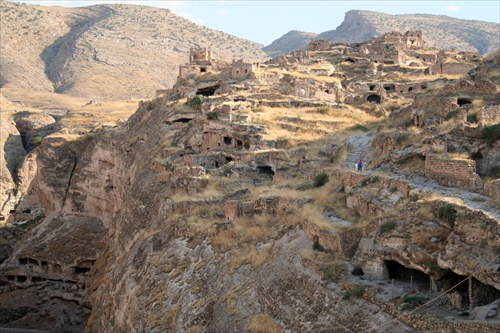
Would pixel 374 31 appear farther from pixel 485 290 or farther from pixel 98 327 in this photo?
pixel 485 290

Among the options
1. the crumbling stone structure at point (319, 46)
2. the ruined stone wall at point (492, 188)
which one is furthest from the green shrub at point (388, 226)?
the crumbling stone structure at point (319, 46)

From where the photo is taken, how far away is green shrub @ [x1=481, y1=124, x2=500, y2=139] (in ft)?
61.6

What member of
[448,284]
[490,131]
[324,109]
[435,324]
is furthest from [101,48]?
[435,324]

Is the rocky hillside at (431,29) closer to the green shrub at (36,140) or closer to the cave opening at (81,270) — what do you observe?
the green shrub at (36,140)

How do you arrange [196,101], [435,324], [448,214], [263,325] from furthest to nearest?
[196,101]
[263,325]
[448,214]
[435,324]

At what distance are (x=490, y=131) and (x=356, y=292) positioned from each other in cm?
841

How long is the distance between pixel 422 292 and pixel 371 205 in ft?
13.9

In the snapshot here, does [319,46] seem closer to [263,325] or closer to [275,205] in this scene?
[275,205]

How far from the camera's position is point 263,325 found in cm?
1484

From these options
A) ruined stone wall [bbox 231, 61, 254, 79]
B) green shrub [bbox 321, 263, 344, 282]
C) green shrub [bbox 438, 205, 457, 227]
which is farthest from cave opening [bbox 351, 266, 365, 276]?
ruined stone wall [bbox 231, 61, 254, 79]

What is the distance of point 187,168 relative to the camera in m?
29.9

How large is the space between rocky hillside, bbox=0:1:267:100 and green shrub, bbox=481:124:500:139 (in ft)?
292

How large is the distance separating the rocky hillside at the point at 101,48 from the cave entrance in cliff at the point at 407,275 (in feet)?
305

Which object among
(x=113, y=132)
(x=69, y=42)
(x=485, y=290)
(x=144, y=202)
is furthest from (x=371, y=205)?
(x=69, y=42)
